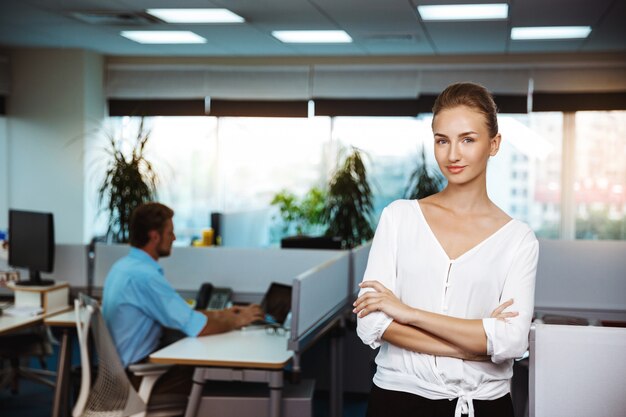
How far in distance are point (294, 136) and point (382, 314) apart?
729 centimetres

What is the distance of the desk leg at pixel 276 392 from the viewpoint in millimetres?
3359

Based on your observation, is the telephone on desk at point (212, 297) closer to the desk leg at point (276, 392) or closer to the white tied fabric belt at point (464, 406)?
the desk leg at point (276, 392)

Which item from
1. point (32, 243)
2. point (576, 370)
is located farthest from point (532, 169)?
point (576, 370)

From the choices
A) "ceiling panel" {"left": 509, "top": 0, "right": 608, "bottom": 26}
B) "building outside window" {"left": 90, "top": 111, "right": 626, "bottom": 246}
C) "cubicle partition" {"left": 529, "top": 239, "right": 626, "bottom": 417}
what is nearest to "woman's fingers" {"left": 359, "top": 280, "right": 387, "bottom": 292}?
"cubicle partition" {"left": 529, "top": 239, "right": 626, "bottom": 417}

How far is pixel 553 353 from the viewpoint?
1809 mm

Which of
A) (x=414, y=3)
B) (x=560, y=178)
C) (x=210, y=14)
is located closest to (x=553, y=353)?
(x=414, y=3)

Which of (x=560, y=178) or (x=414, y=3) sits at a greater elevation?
(x=414, y=3)

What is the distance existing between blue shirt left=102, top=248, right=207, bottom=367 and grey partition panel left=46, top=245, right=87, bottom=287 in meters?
1.22

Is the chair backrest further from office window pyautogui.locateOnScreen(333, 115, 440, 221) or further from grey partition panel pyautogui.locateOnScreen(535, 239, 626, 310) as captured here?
office window pyautogui.locateOnScreen(333, 115, 440, 221)

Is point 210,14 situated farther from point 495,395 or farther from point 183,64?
point 495,395

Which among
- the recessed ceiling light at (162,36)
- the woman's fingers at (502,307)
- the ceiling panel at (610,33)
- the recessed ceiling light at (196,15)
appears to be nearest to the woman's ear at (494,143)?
the woman's fingers at (502,307)

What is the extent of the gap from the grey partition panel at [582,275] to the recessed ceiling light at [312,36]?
10.3 feet

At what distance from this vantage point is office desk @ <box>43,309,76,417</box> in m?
4.38

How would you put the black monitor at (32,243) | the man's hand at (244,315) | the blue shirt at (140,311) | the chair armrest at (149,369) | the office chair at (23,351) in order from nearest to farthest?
1. the chair armrest at (149,369)
2. the blue shirt at (140,311)
3. the man's hand at (244,315)
4. the black monitor at (32,243)
5. the office chair at (23,351)
